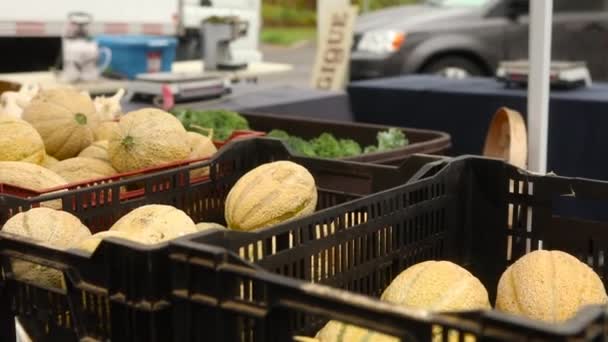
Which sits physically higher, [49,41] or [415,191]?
[49,41]

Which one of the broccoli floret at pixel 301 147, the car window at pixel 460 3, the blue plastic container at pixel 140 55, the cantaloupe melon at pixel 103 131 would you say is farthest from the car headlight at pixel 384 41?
the cantaloupe melon at pixel 103 131

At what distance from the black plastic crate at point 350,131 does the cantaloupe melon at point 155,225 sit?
1.70 meters

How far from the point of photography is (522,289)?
5.62 ft

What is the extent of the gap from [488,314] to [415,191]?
2.92ft

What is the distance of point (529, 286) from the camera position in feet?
5.58

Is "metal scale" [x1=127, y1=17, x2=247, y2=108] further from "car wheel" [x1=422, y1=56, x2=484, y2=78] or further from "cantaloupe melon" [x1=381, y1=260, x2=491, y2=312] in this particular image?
"car wheel" [x1=422, y1=56, x2=484, y2=78]

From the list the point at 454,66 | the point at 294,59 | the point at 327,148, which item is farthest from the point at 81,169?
the point at 294,59

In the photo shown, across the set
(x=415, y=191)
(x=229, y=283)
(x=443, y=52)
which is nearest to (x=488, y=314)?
(x=229, y=283)

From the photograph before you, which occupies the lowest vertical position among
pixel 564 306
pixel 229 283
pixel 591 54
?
pixel 564 306

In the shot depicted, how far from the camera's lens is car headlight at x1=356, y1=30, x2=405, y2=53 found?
848cm

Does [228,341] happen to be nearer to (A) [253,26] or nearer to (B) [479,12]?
(B) [479,12]

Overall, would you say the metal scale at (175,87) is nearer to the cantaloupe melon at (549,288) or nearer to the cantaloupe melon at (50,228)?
the cantaloupe melon at (50,228)

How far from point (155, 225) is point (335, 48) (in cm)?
707

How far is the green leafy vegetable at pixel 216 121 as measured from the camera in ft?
11.7
